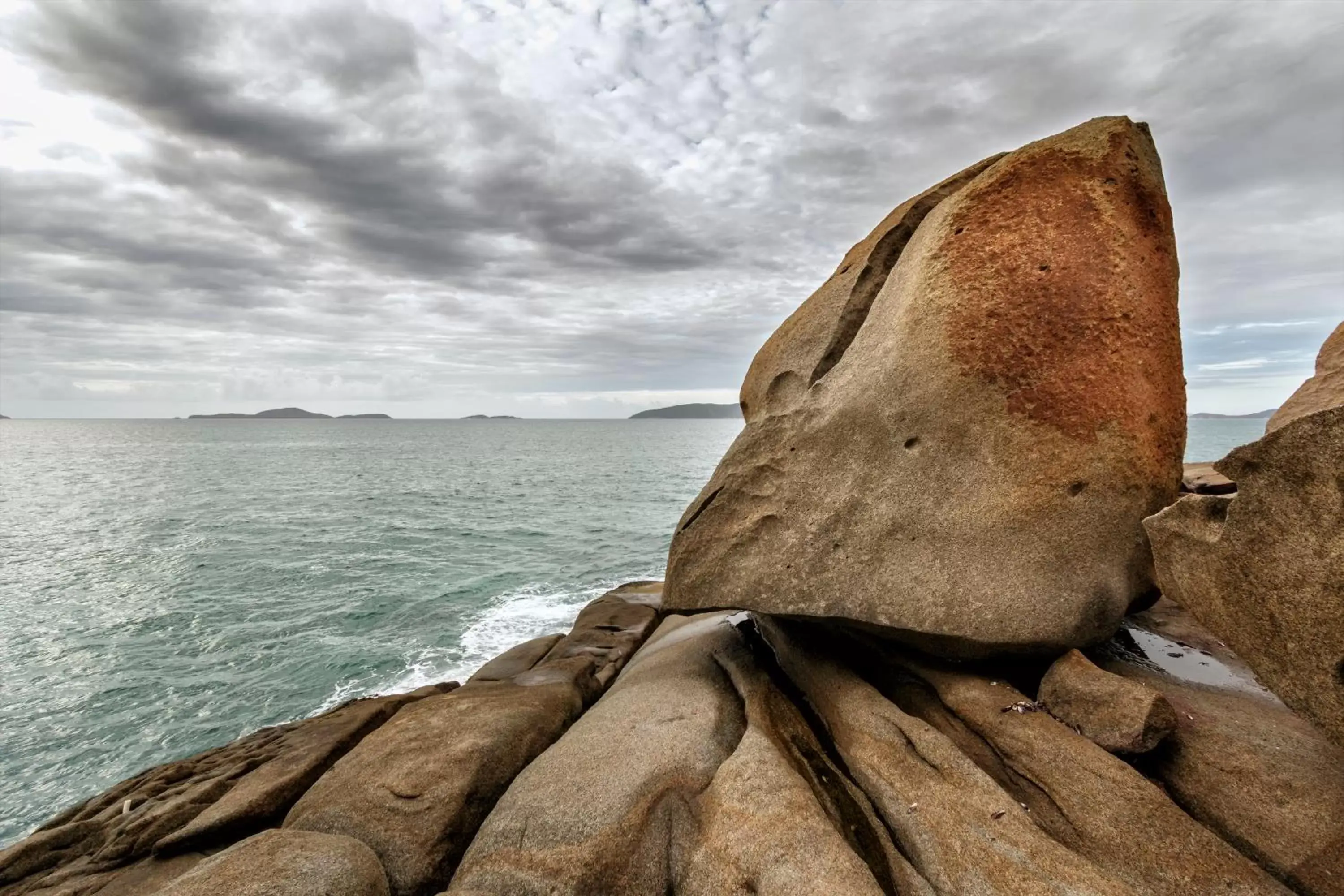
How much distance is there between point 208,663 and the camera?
16.9 m

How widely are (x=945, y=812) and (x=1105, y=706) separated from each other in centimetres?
196

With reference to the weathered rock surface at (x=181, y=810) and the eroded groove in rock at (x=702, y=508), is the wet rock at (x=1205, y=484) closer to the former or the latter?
Answer: the eroded groove in rock at (x=702, y=508)

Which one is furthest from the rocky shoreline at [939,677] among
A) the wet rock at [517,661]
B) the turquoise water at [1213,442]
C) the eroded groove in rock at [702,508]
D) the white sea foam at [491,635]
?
the turquoise water at [1213,442]

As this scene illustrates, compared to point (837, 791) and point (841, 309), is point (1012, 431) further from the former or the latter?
point (837, 791)

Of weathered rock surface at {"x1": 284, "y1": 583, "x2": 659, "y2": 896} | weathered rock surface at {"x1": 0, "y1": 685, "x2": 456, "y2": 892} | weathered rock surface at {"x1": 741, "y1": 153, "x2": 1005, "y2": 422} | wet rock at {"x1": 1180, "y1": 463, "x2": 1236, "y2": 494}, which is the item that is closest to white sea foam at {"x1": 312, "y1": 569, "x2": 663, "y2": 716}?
weathered rock surface at {"x1": 0, "y1": 685, "x2": 456, "y2": 892}

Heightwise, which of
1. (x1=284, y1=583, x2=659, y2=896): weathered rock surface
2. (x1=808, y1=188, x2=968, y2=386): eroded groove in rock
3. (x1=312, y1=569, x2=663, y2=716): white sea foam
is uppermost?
(x1=808, y1=188, x2=968, y2=386): eroded groove in rock

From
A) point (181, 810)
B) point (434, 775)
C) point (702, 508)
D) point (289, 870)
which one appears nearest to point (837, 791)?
point (702, 508)

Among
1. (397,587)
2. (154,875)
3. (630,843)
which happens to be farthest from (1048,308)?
(397,587)

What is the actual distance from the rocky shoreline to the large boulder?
0.04 m

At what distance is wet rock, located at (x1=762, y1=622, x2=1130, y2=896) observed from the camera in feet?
15.6

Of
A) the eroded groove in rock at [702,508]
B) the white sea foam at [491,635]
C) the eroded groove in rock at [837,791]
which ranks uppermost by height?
the eroded groove in rock at [702,508]

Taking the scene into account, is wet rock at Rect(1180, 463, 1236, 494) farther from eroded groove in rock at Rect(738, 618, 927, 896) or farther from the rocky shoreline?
eroded groove in rock at Rect(738, 618, 927, 896)

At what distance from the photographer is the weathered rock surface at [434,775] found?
664 centimetres

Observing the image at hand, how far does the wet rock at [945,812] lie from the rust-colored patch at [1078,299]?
3896mm
